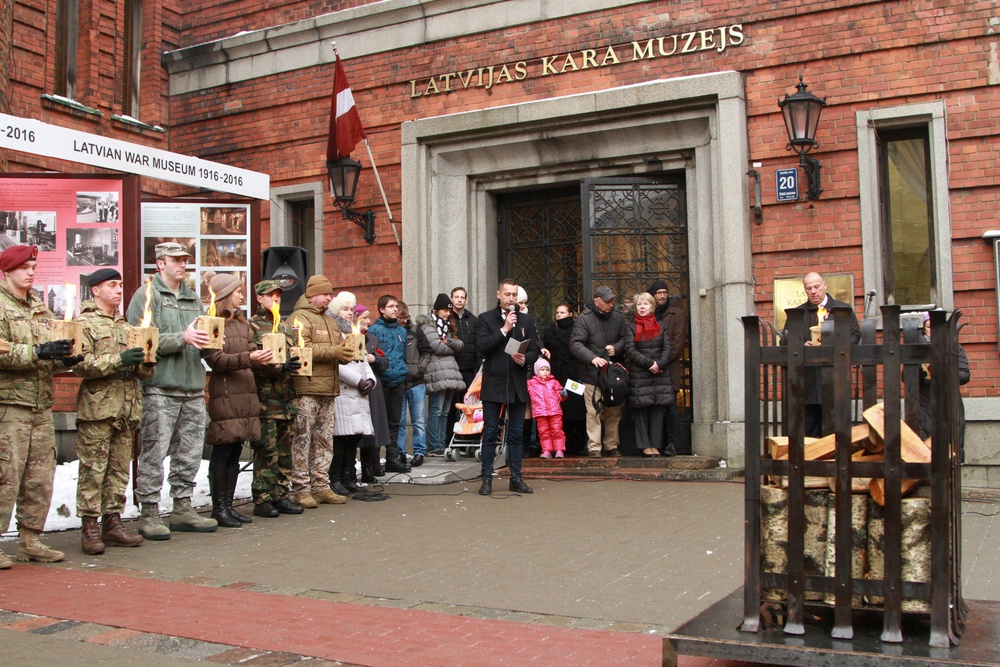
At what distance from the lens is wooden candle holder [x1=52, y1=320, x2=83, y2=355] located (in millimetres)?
6625

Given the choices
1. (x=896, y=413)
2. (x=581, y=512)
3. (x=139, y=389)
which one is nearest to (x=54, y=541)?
(x=139, y=389)

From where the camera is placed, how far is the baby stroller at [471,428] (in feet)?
39.9

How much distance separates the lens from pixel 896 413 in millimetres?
3830

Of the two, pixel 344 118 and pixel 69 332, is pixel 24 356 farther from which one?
pixel 344 118

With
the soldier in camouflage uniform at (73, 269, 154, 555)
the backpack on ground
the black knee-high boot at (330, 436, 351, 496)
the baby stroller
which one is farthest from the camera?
the baby stroller

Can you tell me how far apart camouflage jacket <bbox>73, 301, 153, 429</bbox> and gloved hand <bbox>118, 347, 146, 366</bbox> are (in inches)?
2.1

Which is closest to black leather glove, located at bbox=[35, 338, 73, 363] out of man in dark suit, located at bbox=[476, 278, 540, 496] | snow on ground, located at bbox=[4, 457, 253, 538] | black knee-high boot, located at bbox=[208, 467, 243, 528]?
snow on ground, located at bbox=[4, 457, 253, 538]

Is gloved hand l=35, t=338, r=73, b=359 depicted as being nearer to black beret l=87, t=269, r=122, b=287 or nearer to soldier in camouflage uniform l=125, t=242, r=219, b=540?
black beret l=87, t=269, r=122, b=287

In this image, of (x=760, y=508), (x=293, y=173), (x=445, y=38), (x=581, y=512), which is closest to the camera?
(x=760, y=508)

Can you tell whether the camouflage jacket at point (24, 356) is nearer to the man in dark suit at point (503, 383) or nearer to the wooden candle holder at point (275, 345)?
the wooden candle holder at point (275, 345)

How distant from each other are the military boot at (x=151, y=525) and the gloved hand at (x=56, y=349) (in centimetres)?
169

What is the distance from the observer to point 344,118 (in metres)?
13.1

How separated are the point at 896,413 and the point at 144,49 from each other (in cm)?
1404

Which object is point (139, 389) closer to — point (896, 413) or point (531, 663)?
point (531, 663)
